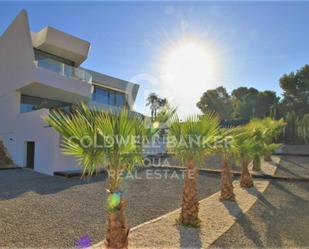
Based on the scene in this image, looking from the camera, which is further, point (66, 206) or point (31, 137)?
point (31, 137)

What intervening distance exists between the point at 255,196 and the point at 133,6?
25.1 feet

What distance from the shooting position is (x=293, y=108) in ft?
108

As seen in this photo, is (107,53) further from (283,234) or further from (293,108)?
(293,108)

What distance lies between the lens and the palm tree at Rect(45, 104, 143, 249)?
3.54 m

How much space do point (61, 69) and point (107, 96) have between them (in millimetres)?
7263

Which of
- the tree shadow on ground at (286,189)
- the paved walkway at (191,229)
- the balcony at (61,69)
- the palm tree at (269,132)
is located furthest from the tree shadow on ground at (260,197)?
the balcony at (61,69)

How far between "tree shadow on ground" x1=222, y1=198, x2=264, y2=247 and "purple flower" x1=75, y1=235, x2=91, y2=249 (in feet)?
9.91

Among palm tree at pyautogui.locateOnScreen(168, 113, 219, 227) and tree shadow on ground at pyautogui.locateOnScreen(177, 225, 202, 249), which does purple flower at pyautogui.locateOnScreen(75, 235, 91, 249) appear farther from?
palm tree at pyautogui.locateOnScreen(168, 113, 219, 227)

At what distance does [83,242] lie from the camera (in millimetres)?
4648

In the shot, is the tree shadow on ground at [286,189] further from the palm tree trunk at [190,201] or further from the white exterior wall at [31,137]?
the white exterior wall at [31,137]

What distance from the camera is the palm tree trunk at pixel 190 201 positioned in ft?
18.0

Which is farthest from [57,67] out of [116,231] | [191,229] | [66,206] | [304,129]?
[304,129]

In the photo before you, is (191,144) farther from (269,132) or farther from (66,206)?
(269,132)

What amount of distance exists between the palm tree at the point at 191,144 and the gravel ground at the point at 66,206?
4.07ft
